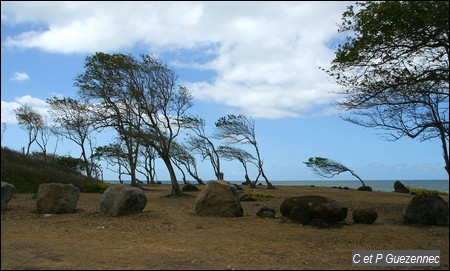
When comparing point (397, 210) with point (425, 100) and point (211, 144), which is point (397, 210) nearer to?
point (425, 100)

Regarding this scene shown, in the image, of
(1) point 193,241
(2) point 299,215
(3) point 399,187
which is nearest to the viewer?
(1) point 193,241

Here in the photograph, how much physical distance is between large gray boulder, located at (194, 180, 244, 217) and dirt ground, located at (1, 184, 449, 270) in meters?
0.42

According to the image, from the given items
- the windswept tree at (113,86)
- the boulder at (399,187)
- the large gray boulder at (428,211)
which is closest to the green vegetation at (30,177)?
the windswept tree at (113,86)

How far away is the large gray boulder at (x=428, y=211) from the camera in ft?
40.0

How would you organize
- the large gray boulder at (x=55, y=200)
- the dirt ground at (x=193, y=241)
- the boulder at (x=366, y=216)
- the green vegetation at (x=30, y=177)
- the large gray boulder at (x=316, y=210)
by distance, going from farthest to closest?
the green vegetation at (x=30, y=177) < the large gray boulder at (x=55, y=200) < the boulder at (x=366, y=216) < the large gray boulder at (x=316, y=210) < the dirt ground at (x=193, y=241)

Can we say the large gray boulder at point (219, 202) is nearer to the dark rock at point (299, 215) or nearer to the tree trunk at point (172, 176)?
the dark rock at point (299, 215)

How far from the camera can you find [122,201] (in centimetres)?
1480

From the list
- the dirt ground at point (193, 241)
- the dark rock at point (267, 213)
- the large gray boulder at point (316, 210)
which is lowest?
the dirt ground at point (193, 241)

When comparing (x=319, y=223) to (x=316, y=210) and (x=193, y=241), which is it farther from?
(x=193, y=241)

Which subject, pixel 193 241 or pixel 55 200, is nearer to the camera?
pixel 193 241

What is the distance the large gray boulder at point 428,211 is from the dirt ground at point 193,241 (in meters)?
0.32

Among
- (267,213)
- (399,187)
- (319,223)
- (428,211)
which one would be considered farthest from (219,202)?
(399,187)

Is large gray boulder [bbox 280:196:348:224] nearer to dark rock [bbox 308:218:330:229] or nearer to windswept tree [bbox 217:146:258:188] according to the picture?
dark rock [bbox 308:218:330:229]

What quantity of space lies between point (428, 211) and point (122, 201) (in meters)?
10.1
